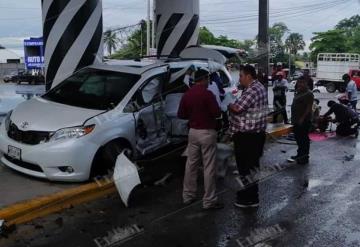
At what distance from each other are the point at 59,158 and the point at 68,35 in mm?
4168

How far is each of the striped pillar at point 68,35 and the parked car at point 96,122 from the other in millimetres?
1666

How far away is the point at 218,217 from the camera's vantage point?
19.8 ft

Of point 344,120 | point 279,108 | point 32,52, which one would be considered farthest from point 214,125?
point 32,52

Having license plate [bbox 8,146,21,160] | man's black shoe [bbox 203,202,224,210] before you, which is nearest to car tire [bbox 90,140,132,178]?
license plate [bbox 8,146,21,160]

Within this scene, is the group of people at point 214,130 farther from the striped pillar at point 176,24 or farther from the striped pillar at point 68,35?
the striped pillar at point 176,24

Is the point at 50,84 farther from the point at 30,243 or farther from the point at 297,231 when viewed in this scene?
the point at 297,231

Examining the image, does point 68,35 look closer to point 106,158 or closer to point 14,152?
point 14,152

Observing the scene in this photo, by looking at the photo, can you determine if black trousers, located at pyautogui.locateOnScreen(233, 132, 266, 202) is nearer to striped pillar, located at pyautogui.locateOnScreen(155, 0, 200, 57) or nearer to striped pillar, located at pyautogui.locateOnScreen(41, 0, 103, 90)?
striped pillar, located at pyautogui.locateOnScreen(41, 0, 103, 90)

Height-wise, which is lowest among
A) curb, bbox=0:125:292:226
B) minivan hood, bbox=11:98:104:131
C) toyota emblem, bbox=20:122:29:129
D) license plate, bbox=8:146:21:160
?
curb, bbox=0:125:292:226

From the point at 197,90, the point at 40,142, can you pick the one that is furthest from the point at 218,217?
the point at 40,142

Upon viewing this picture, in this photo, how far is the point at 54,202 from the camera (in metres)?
6.21

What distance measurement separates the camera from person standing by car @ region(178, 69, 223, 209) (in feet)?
20.0

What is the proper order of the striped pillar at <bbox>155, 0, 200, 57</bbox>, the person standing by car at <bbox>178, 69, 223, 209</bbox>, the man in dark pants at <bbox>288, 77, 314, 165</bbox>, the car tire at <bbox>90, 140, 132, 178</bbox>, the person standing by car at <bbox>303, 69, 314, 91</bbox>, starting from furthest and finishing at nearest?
the striped pillar at <bbox>155, 0, 200, 57</bbox> → the person standing by car at <bbox>303, 69, 314, 91</bbox> → the man in dark pants at <bbox>288, 77, 314, 165</bbox> → the car tire at <bbox>90, 140, 132, 178</bbox> → the person standing by car at <bbox>178, 69, 223, 209</bbox>

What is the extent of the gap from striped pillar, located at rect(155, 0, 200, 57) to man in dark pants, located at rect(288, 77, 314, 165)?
18.3 feet
